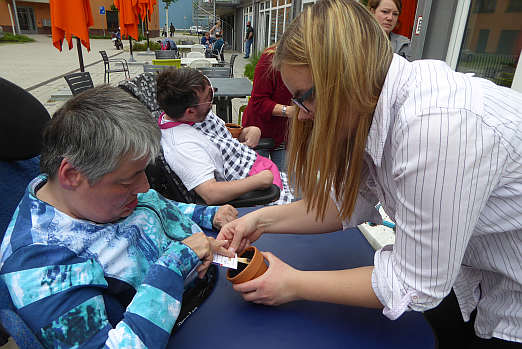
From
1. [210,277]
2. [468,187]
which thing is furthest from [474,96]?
[210,277]

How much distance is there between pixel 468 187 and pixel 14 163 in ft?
5.01

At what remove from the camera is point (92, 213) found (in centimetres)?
110

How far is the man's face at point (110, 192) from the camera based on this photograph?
3.50ft

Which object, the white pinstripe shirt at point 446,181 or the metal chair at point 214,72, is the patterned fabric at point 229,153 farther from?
the metal chair at point 214,72

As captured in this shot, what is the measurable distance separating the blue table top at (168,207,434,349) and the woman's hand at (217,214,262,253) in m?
0.18

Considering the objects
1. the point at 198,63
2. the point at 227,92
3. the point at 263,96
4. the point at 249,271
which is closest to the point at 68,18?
the point at 198,63

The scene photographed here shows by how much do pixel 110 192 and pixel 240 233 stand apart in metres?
0.53

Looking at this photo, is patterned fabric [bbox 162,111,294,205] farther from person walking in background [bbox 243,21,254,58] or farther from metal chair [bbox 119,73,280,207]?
person walking in background [bbox 243,21,254,58]

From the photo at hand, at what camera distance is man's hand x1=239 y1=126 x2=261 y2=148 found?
313 cm

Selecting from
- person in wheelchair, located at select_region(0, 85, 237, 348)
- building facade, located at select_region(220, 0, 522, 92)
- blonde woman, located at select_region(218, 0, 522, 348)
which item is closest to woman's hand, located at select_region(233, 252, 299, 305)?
blonde woman, located at select_region(218, 0, 522, 348)

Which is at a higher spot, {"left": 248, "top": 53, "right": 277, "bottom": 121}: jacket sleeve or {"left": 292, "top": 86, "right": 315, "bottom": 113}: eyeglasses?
{"left": 292, "top": 86, "right": 315, "bottom": 113}: eyeglasses

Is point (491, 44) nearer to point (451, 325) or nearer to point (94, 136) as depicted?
point (451, 325)

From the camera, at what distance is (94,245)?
3.48ft

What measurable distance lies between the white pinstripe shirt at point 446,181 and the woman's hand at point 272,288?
0.26 metres
